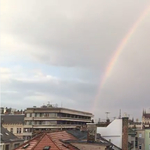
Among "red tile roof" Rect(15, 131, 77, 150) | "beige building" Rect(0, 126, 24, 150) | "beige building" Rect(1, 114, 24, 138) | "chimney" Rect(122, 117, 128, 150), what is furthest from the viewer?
"beige building" Rect(1, 114, 24, 138)

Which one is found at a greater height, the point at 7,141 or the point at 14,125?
the point at 14,125

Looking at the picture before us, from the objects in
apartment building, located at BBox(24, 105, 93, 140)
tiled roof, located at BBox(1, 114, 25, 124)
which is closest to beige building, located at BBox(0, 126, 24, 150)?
apartment building, located at BBox(24, 105, 93, 140)

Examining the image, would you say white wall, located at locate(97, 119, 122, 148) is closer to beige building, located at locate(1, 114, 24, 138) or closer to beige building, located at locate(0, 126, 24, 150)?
beige building, located at locate(0, 126, 24, 150)

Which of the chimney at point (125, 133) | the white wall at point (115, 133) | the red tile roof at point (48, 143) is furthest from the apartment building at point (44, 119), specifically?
the red tile roof at point (48, 143)

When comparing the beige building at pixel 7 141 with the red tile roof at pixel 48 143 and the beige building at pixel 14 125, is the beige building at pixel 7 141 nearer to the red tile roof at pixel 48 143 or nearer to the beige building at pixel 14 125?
the red tile roof at pixel 48 143

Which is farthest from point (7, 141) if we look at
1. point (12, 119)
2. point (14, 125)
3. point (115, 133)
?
point (12, 119)

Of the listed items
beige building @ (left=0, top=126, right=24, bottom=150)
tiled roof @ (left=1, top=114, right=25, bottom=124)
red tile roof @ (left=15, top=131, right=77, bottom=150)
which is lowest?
beige building @ (left=0, top=126, right=24, bottom=150)

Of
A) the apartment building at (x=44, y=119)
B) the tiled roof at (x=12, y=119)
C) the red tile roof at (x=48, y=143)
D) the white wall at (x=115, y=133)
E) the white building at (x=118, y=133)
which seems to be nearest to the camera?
the red tile roof at (x=48, y=143)

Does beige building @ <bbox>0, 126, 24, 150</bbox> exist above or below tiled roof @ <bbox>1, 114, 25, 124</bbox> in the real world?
below

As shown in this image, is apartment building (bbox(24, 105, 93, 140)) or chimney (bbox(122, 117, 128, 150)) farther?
apartment building (bbox(24, 105, 93, 140))

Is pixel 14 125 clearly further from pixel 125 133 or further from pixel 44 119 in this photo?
pixel 125 133

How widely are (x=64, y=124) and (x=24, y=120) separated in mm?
13658

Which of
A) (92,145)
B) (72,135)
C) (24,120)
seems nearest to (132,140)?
(72,135)

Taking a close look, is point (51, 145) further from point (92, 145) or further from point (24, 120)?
point (24, 120)
